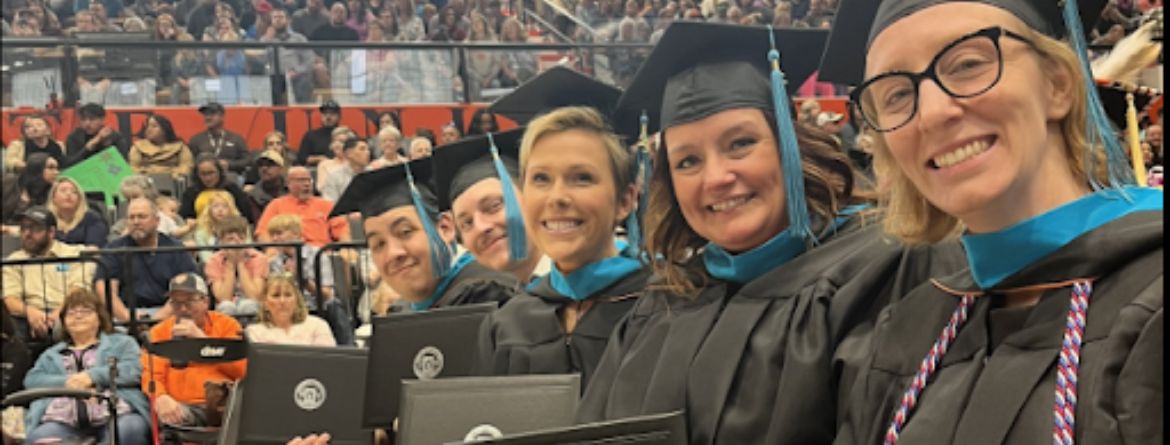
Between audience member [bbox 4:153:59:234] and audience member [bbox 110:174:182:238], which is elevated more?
audience member [bbox 4:153:59:234]

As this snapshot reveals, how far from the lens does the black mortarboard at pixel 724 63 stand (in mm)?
2455

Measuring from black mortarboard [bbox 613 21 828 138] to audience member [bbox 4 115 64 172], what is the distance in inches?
83.4

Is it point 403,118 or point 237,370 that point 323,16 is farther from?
point 237,370

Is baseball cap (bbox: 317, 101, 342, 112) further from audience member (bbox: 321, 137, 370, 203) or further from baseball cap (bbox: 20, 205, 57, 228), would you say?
baseball cap (bbox: 20, 205, 57, 228)

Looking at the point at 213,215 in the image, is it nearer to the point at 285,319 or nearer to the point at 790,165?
the point at 285,319

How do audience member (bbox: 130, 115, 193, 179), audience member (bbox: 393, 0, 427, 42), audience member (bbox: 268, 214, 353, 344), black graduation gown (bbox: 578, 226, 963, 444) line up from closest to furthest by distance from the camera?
black graduation gown (bbox: 578, 226, 963, 444) < audience member (bbox: 393, 0, 427, 42) < audience member (bbox: 268, 214, 353, 344) < audience member (bbox: 130, 115, 193, 179)

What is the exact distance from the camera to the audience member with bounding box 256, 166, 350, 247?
7533 millimetres

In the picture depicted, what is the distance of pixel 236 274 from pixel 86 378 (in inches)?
48.6

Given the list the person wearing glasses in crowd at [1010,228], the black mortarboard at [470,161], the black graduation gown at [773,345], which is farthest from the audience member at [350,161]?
the person wearing glasses in crowd at [1010,228]

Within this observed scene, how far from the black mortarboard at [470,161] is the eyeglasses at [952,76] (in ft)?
6.41

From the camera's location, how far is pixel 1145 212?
1.55 m

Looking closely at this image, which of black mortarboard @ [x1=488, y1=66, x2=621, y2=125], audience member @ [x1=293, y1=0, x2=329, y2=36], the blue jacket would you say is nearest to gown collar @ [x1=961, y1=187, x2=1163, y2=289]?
black mortarboard @ [x1=488, y1=66, x2=621, y2=125]

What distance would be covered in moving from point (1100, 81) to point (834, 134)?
613mm

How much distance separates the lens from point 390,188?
4215mm
